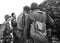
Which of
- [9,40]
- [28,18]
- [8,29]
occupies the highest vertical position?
[28,18]

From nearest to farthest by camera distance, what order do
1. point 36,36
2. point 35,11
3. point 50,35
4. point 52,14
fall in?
1. point 36,36
2. point 35,11
3. point 50,35
4. point 52,14

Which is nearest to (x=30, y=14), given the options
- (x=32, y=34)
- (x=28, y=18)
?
(x=28, y=18)

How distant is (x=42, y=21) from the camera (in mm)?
6555

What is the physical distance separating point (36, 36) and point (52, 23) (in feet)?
4.89

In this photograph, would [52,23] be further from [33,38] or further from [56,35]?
[33,38]

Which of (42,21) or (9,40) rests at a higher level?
(42,21)

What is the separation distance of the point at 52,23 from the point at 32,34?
1.51 m

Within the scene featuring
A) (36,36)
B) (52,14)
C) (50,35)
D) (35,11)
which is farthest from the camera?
(52,14)

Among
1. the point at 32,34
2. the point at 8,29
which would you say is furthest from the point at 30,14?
the point at 8,29

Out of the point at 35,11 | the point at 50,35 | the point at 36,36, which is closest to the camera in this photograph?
the point at 36,36

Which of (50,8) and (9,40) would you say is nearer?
(9,40)

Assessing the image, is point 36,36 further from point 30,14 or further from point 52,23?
point 52,23

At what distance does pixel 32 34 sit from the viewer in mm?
6305

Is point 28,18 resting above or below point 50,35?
above
